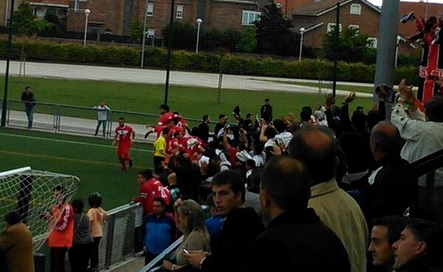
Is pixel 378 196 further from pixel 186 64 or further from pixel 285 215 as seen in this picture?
pixel 186 64

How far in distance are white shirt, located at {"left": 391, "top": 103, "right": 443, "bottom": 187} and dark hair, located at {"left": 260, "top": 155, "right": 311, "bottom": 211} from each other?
3.03 metres

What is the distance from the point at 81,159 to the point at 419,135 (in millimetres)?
18958

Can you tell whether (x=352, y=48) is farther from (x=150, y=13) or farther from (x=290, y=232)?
(x=290, y=232)

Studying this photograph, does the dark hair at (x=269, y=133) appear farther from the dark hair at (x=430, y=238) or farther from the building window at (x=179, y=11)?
the building window at (x=179, y=11)

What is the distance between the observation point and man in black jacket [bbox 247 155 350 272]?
3896 mm

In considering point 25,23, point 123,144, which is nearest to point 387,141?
point 123,144

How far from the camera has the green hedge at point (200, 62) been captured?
42969 mm

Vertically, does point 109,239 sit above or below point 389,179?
below

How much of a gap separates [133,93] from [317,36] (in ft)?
44.5

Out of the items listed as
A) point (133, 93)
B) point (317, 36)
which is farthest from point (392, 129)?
point (317, 36)

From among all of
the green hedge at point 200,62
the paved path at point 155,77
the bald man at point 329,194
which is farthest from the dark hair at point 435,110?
the paved path at point 155,77

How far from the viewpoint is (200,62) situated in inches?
1845

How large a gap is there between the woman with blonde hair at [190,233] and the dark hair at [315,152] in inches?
85.6

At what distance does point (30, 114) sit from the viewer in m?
31.8
